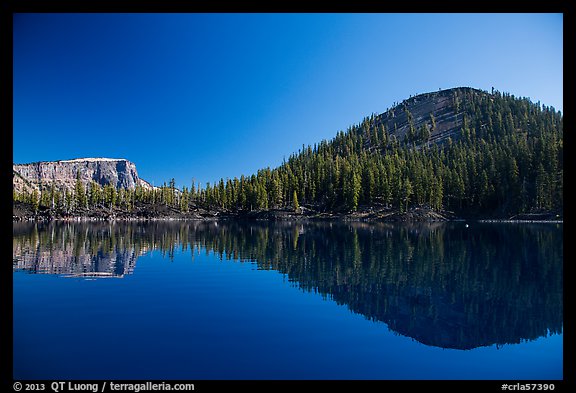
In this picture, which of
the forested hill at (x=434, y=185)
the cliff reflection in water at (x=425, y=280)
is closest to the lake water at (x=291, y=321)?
the cliff reflection in water at (x=425, y=280)

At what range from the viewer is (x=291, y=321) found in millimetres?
18703

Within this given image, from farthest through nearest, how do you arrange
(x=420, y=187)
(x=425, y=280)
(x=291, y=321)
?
(x=420, y=187) < (x=425, y=280) < (x=291, y=321)

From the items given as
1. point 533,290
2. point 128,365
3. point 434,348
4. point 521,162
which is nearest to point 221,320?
point 128,365

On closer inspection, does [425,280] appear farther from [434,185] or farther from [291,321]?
[434,185]

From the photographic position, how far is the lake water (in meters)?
13.3

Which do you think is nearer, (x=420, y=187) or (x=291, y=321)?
A: (x=291, y=321)

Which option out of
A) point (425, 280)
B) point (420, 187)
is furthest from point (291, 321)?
point (420, 187)

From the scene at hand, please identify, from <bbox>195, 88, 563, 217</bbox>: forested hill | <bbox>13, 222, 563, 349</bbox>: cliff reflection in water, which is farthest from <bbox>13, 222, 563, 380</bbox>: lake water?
<bbox>195, 88, 563, 217</bbox>: forested hill

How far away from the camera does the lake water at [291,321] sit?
13.3m

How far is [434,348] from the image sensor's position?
1548 centimetres

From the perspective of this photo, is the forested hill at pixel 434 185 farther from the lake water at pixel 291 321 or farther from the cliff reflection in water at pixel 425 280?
the lake water at pixel 291 321

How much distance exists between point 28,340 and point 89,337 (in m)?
2.75

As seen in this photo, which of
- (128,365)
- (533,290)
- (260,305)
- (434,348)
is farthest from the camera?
(533,290)
